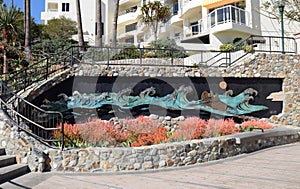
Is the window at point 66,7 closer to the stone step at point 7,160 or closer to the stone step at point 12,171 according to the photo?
the stone step at point 7,160

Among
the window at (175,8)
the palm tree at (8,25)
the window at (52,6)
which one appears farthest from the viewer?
the window at (52,6)

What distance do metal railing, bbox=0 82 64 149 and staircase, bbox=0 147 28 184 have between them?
748 mm

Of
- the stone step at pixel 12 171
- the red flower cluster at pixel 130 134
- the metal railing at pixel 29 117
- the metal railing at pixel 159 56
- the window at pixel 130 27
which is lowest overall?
the stone step at pixel 12 171

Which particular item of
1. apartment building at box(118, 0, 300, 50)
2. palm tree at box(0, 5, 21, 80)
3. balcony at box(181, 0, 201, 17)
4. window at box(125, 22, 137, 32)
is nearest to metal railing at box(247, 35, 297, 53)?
apartment building at box(118, 0, 300, 50)

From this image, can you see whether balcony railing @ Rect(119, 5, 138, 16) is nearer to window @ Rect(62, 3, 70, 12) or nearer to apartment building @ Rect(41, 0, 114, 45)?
apartment building @ Rect(41, 0, 114, 45)

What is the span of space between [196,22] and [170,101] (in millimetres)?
15233

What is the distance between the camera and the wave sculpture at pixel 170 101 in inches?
429

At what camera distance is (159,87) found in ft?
39.1

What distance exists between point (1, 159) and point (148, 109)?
647cm

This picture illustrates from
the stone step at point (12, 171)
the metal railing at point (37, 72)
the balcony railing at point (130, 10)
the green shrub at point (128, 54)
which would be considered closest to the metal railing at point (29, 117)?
the stone step at point (12, 171)

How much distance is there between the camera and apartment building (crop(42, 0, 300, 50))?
20516 mm

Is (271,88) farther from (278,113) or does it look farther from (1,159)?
(1,159)

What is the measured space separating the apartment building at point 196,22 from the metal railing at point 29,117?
13.9m

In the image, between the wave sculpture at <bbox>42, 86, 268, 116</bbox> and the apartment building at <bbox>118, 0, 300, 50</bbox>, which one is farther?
the apartment building at <bbox>118, 0, 300, 50</bbox>
